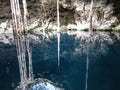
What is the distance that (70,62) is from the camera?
1019 centimetres

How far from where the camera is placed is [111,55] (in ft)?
35.6

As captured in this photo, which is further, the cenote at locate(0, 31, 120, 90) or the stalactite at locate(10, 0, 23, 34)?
the stalactite at locate(10, 0, 23, 34)

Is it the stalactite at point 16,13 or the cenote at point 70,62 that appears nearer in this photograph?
the cenote at point 70,62

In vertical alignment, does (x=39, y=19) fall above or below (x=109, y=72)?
above

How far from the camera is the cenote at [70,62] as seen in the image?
7838mm

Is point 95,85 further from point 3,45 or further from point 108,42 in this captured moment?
point 3,45

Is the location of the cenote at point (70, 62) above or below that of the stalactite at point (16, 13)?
below

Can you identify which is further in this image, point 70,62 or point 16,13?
point 16,13

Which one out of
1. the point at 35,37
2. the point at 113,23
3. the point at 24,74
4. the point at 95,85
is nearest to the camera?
the point at 95,85

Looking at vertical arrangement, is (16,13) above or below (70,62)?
above

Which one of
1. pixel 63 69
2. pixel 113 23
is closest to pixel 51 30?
pixel 113 23

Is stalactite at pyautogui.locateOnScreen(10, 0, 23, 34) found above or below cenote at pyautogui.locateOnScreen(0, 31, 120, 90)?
above

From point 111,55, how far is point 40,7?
26.3 feet

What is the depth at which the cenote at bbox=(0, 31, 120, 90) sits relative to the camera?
7.84 meters
